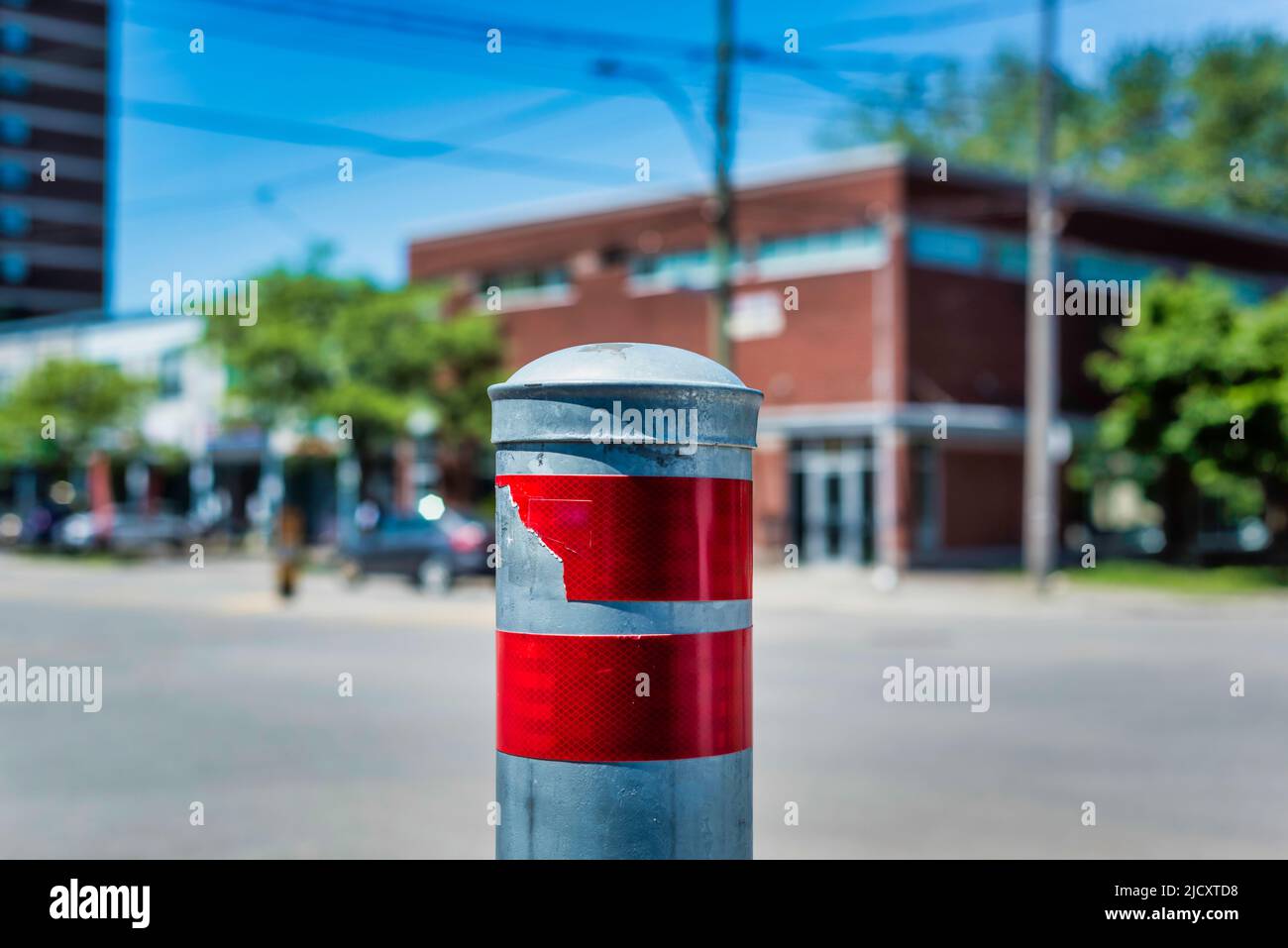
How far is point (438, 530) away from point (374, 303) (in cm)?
1140

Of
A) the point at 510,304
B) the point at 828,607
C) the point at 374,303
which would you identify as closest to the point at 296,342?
the point at 374,303

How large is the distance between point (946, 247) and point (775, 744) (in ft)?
85.2

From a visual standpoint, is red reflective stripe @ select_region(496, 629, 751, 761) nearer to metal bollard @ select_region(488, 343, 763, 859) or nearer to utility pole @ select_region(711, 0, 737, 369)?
metal bollard @ select_region(488, 343, 763, 859)

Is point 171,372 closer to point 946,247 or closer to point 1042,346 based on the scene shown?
point 946,247

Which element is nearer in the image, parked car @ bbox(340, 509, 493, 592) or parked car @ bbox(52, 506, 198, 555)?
parked car @ bbox(340, 509, 493, 592)

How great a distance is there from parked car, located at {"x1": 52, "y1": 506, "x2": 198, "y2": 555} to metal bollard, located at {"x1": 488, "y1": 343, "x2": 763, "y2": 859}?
134ft

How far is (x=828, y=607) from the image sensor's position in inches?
891

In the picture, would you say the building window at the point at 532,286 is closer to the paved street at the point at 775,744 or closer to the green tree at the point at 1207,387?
the green tree at the point at 1207,387

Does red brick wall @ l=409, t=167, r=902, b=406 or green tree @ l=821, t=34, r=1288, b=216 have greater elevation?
green tree @ l=821, t=34, r=1288, b=216

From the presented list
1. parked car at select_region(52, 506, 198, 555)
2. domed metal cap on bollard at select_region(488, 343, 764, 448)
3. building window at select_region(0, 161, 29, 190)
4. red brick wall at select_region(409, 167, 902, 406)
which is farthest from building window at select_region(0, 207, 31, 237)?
domed metal cap on bollard at select_region(488, 343, 764, 448)

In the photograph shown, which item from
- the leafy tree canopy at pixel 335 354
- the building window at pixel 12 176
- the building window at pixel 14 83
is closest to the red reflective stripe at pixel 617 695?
the leafy tree canopy at pixel 335 354

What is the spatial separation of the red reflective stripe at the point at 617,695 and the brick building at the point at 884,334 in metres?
27.4

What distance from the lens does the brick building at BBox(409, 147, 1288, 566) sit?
3216cm

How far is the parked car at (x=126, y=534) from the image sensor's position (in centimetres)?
4088
